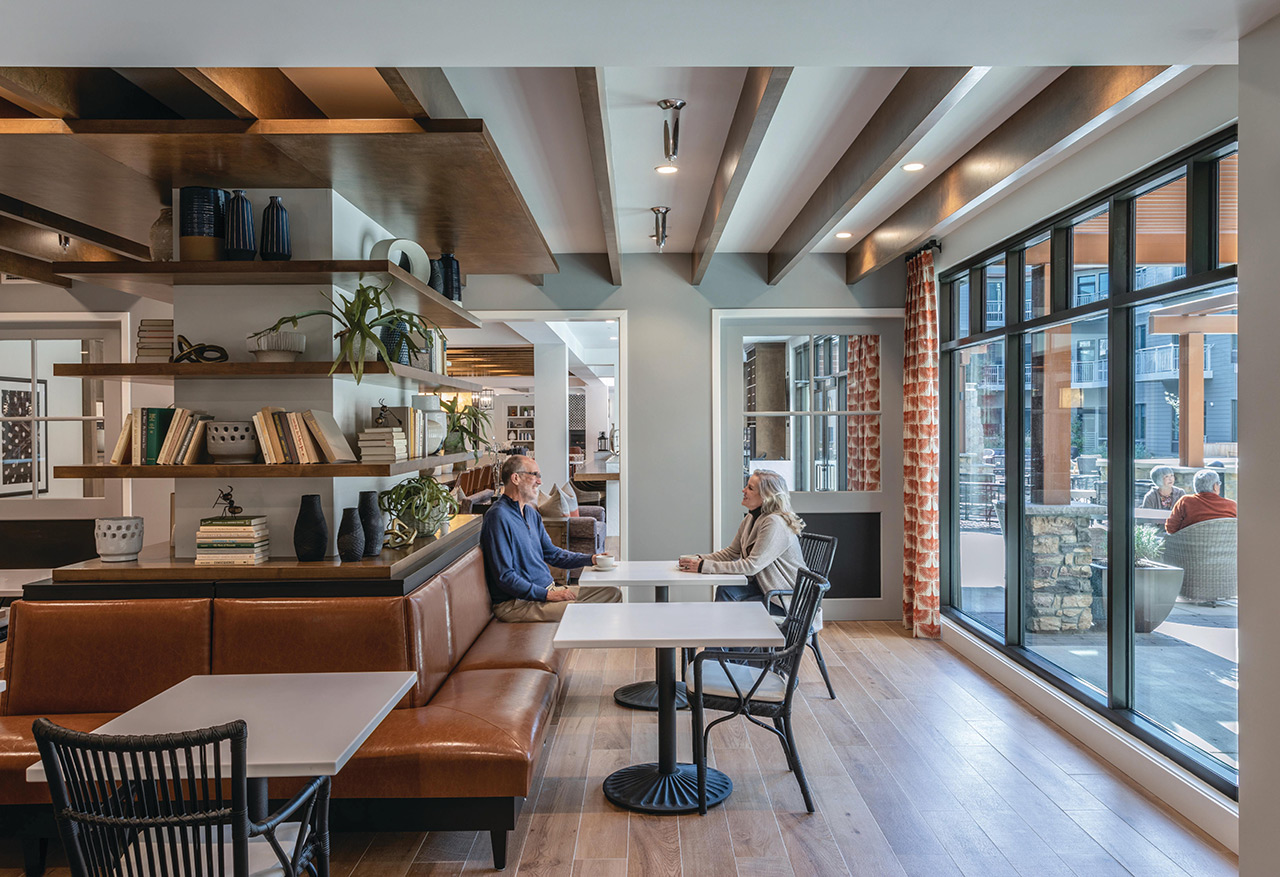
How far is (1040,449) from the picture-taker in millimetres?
4285

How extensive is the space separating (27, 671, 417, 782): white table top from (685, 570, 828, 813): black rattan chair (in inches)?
46.2

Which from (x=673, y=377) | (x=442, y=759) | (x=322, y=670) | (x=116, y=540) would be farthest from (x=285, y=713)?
(x=673, y=377)

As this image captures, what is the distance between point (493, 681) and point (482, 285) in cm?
346

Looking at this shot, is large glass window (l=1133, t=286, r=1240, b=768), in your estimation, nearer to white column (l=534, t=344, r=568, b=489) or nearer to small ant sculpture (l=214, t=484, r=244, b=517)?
small ant sculpture (l=214, t=484, r=244, b=517)

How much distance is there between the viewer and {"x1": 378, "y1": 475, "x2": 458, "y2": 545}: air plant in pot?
3543 mm

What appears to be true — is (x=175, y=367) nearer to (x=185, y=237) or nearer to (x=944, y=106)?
(x=185, y=237)

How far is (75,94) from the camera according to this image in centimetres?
260

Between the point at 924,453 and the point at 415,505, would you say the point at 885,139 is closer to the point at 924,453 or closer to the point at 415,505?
the point at 415,505

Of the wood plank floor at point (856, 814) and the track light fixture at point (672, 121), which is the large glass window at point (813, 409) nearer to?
the wood plank floor at point (856, 814)

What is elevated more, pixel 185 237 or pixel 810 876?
pixel 185 237

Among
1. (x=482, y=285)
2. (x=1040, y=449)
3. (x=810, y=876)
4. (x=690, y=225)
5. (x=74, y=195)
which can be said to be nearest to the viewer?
(x=810, y=876)

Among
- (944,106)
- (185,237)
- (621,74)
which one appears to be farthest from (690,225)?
(185,237)

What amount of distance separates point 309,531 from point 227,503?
16.8 inches

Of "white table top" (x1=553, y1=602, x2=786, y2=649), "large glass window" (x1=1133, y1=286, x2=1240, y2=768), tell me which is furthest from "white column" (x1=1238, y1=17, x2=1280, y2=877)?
"white table top" (x1=553, y1=602, x2=786, y2=649)
